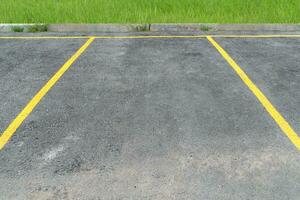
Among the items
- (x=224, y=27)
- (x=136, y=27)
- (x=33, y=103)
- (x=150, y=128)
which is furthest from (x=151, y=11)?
(x=150, y=128)

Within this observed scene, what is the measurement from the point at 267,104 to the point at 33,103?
3.19 m

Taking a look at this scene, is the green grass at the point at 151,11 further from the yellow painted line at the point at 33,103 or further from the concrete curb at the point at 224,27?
the yellow painted line at the point at 33,103

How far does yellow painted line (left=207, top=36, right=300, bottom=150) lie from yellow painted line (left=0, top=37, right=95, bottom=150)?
2.92m

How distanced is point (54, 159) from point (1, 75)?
3002 mm

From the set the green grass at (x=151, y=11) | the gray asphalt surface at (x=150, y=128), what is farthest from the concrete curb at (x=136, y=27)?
the gray asphalt surface at (x=150, y=128)

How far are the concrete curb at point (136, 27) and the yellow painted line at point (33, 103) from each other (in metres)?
2.24

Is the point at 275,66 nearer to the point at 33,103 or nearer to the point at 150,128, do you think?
the point at 150,128

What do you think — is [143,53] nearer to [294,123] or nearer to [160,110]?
[160,110]

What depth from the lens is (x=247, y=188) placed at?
3393 millimetres

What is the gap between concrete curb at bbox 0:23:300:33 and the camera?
31.3 feet

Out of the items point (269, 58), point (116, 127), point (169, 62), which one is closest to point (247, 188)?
point (116, 127)

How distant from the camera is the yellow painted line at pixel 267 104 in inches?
170

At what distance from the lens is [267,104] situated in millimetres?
5145

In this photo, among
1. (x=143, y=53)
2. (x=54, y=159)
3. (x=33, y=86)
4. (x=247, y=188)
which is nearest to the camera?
(x=247, y=188)
